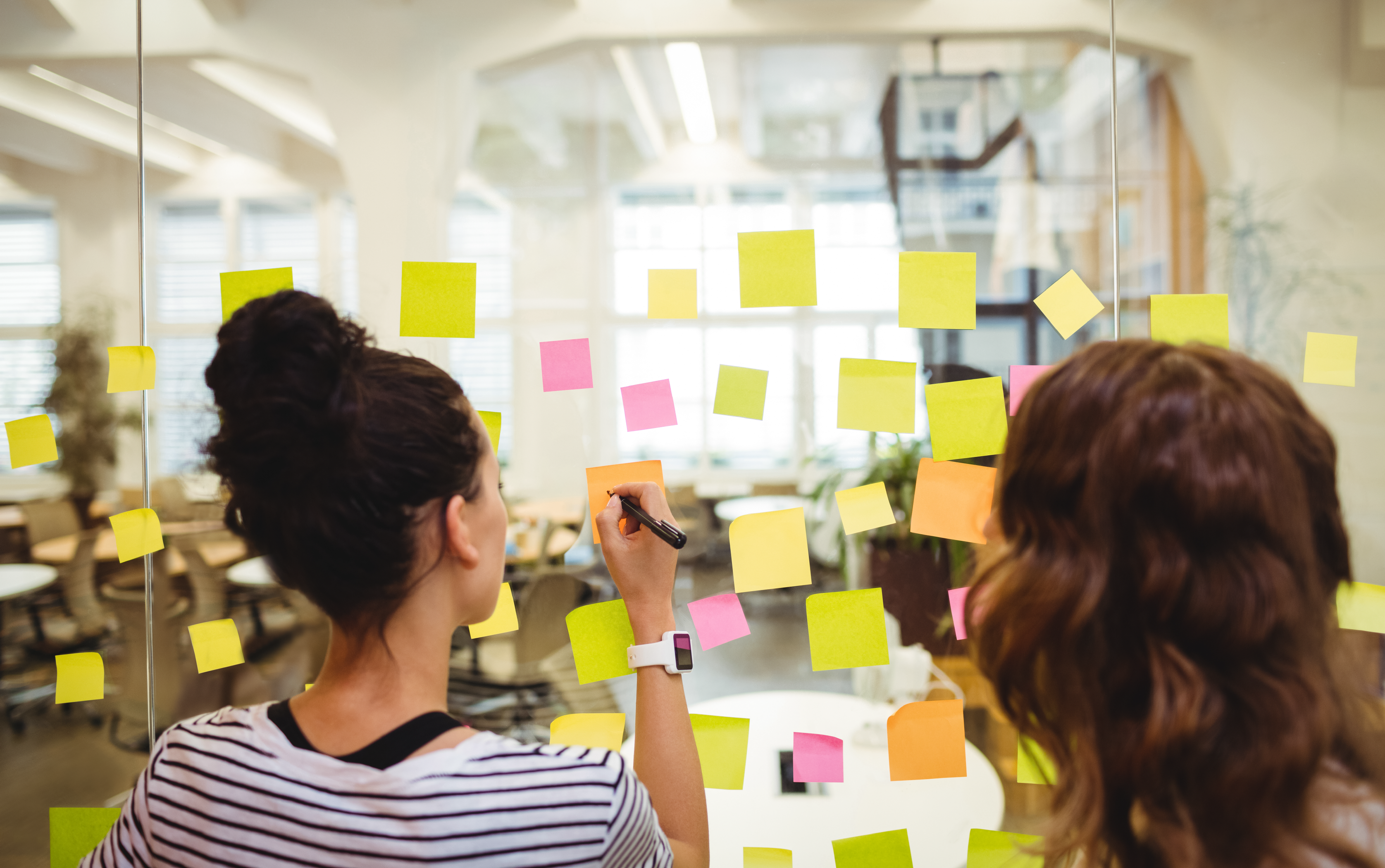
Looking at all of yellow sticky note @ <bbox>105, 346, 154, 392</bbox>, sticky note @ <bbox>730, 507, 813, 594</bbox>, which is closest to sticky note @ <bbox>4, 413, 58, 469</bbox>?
yellow sticky note @ <bbox>105, 346, 154, 392</bbox>

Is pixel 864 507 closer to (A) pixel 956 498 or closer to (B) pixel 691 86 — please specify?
(A) pixel 956 498

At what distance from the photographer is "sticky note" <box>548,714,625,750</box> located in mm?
1061

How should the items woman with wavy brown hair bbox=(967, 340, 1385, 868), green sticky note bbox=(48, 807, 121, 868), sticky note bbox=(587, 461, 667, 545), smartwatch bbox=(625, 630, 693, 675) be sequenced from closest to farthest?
1. woman with wavy brown hair bbox=(967, 340, 1385, 868)
2. smartwatch bbox=(625, 630, 693, 675)
3. sticky note bbox=(587, 461, 667, 545)
4. green sticky note bbox=(48, 807, 121, 868)

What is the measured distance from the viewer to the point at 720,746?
3.43 ft

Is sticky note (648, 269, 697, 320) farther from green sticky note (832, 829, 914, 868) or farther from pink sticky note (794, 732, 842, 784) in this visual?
green sticky note (832, 829, 914, 868)

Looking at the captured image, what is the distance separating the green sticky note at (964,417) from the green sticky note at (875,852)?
0.56 metres

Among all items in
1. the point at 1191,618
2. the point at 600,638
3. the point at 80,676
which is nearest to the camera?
the point at 1191,618

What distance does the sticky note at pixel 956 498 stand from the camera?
3.33 feet

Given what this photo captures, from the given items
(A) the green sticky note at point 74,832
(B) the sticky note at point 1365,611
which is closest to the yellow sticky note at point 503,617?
(A) the green sticky note at point 74,832

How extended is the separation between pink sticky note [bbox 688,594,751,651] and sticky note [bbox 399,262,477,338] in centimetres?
50

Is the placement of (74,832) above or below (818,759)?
below

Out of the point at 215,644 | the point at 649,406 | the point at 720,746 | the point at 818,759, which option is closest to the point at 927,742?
the point at 818,759

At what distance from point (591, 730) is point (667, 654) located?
34cm

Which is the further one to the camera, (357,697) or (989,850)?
(989,850)
